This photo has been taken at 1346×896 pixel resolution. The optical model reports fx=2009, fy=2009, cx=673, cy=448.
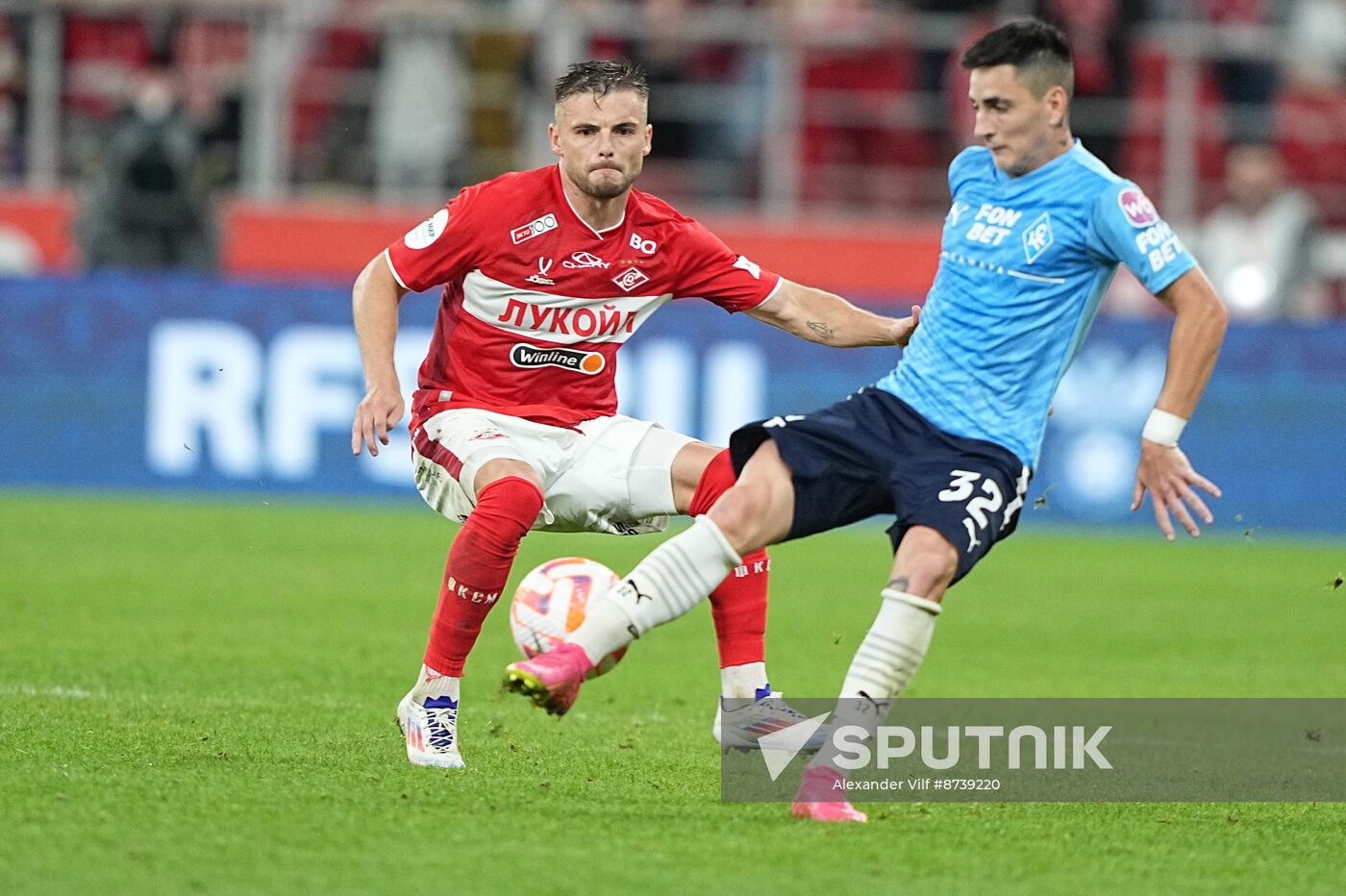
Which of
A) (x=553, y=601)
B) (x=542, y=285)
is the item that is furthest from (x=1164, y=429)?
(x=553, y=601)

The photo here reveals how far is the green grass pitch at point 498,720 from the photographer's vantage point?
4.67m

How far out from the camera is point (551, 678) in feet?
16.8

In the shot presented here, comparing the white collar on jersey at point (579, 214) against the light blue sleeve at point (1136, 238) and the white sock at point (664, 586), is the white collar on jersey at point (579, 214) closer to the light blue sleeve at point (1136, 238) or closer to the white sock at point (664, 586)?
the white sock at point (664, 586)

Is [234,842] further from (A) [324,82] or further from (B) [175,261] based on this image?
(A) [324,82]

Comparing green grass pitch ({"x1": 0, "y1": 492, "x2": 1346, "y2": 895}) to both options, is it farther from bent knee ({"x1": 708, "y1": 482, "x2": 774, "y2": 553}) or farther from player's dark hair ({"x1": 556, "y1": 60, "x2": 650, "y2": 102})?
player's dark hair ({"x1": 556, "y1": 60, "x2": 650, "y2": 102})

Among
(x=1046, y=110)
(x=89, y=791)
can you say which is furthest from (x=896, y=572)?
(x=89, y=791)

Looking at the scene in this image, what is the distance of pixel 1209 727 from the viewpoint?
307 inches

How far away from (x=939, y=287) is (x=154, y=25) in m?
12.1

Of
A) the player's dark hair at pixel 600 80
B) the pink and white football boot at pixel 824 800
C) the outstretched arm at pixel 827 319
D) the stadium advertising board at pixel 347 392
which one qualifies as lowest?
the stadium advertising board at pixel 347 392

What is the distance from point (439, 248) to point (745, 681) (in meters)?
1.70

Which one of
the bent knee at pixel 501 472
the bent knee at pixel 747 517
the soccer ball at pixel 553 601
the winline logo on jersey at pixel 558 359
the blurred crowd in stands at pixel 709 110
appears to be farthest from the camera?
the blurred crowd in stands at pixel 709 110

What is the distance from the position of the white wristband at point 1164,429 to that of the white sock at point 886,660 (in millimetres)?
744

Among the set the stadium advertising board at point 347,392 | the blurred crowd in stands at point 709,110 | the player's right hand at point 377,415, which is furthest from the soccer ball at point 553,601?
the blurred crowd in stands at point 709,110

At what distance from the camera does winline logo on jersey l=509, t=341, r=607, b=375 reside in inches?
259
